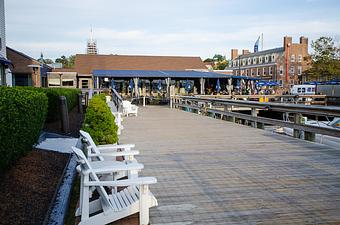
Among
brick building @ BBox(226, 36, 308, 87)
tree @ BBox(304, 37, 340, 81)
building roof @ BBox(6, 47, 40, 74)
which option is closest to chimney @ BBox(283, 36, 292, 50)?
brick building @ BBox(226, 36, 308, 87)

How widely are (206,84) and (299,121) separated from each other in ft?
111

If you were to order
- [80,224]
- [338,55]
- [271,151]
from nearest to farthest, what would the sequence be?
[80,224]
[271,151]
[338,55]

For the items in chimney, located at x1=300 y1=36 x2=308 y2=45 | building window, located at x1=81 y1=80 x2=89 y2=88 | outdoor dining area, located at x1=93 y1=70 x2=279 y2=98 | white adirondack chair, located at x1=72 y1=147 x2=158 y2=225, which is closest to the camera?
white adirondack chair, located at x1=72 y1=147 x2=158 y2=225

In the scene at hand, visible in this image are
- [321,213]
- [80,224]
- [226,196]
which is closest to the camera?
[80,224]

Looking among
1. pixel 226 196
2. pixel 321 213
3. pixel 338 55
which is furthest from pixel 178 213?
pixel 338 55

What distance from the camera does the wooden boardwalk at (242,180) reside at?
3816 mm

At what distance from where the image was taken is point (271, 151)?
7.46m

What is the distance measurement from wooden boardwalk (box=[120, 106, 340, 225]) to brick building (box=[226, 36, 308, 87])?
2186 inches

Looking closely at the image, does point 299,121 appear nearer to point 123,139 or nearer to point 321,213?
point 123,139

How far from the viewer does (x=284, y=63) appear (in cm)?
6378

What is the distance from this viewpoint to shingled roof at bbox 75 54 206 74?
4253 cm

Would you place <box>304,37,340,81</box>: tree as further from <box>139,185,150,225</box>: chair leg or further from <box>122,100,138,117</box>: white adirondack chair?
<box>139,185,150,225</box>: chair leg

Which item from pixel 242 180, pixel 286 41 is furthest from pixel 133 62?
pixel 242 180

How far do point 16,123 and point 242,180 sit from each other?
10.9 feet
